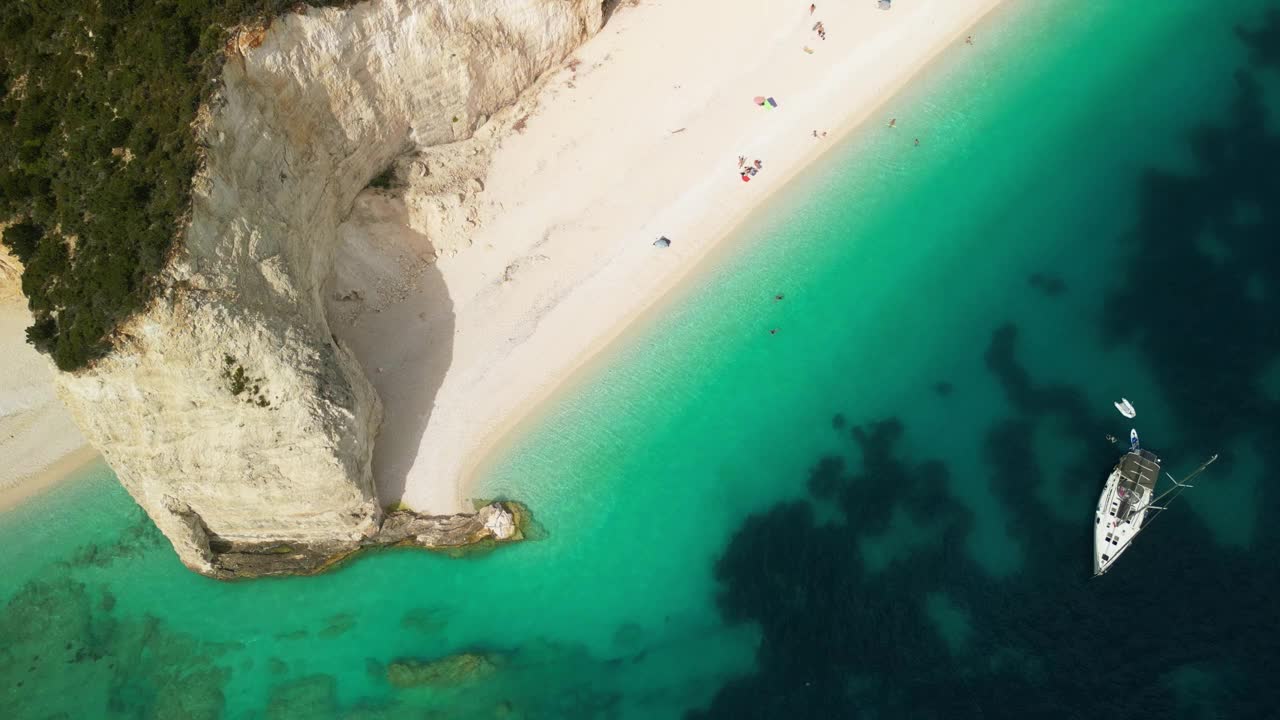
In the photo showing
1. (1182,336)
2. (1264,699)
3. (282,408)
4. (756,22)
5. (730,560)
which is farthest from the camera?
(756,22)

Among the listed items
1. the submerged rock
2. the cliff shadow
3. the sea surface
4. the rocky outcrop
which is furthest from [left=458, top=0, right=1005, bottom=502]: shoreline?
the submerged rock

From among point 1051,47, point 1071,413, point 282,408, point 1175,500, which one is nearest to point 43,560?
point 282,408

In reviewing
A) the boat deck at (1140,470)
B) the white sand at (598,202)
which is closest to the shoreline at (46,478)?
the white sand at (598,202)

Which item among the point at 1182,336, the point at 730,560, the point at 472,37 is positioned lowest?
the point at 1182,336

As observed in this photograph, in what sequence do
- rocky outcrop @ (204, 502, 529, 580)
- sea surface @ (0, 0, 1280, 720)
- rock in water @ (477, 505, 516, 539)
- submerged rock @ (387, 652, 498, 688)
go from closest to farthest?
sea surface @ (0, 0, 1280, 720) → submerged rock @ (387, 652, 498, 688) → rocky outcrop @ (204, 502, 529, 580) → rock in water @ (477, 505, 516, 539)

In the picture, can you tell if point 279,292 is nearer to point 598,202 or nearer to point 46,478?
point 598,202

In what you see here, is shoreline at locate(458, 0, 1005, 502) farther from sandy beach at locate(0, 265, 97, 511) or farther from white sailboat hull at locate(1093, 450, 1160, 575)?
white sailboat hull at locate(1093, 450, 1160, 575)

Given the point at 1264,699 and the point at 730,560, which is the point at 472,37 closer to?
the point at 730,560
